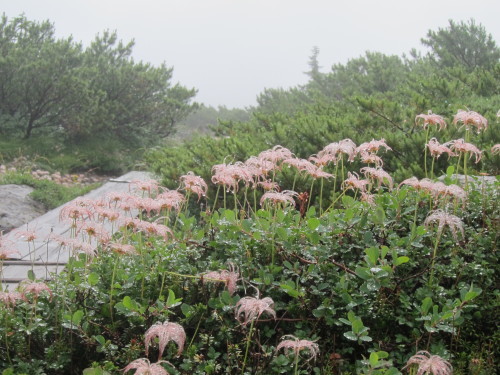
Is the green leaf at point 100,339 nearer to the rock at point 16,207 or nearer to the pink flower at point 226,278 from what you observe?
the pink flower at point 226,278

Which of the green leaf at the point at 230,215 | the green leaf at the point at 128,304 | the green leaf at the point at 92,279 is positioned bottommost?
the green leaf at the point at 128,304

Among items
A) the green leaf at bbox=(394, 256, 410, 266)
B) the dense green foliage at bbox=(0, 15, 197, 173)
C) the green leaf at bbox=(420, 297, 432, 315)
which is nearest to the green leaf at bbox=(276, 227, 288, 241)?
the green leaf at bbox=(394, 256, 410, 266)

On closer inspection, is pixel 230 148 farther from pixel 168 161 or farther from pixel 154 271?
pixel 154 271

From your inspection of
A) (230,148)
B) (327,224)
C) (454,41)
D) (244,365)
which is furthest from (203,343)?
(454,41)

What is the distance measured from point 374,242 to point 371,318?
1.37ft

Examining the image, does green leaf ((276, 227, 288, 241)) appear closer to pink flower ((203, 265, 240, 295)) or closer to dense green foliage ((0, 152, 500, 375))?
dense green foliage ((0, 152, 500, 375))

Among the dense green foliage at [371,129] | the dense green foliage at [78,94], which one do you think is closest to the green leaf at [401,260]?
the dense green foliage at [371,129]

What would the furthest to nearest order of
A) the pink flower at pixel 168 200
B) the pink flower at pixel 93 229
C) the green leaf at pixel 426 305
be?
the pink flower at pixel 168 200, the pink flower at pixel 93 229, the green leaf at pixel 426 305

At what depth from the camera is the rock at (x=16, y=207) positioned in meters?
6.19

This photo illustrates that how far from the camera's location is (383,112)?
17.8 feet

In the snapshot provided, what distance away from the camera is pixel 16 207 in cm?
657

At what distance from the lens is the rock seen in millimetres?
6191

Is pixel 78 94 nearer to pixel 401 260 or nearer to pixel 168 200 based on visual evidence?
pixel 168 200

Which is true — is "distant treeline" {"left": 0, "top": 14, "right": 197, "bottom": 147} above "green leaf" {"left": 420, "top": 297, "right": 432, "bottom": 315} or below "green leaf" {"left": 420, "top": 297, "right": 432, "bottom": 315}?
above
